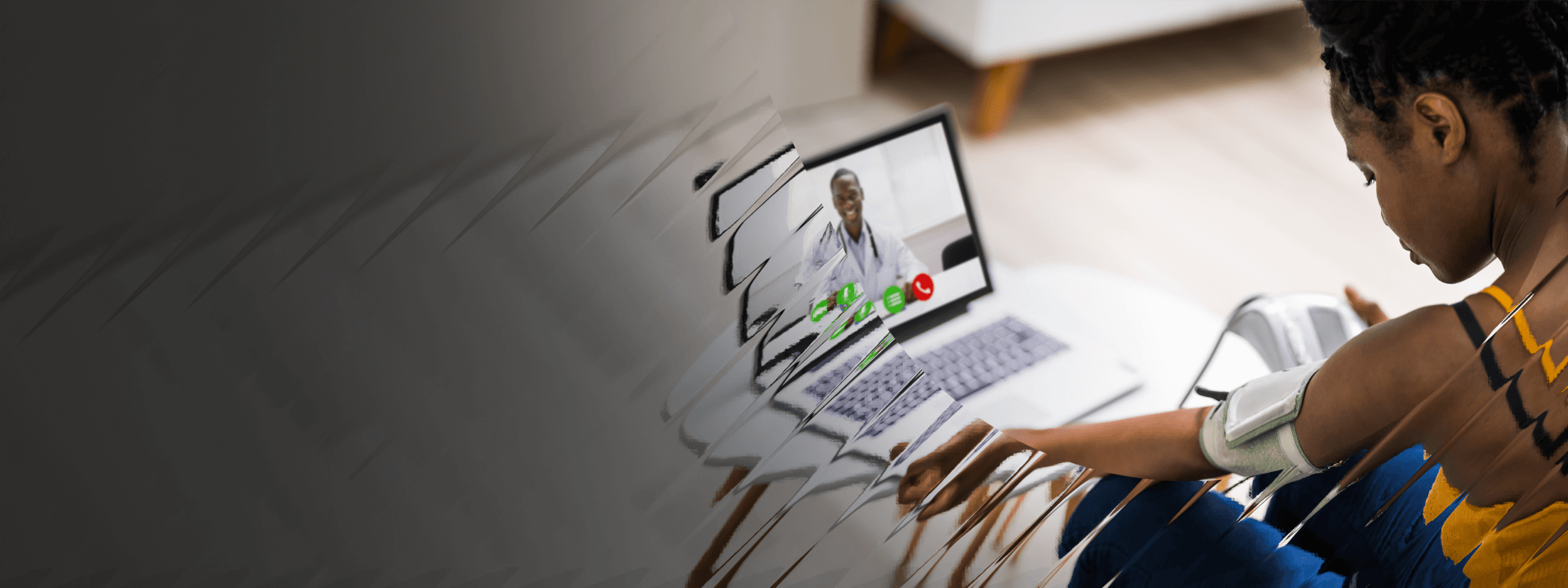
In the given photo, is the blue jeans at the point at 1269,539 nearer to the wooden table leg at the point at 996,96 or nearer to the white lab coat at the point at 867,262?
the white lab coat at the point at 867,262

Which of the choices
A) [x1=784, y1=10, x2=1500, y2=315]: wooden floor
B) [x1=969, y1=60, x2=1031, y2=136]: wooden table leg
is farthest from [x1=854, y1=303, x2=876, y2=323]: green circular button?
[x1=969, y1=60, x2=1031, y2=136]: wooden table leg

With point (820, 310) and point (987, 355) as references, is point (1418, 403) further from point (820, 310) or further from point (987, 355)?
point (987, 355)

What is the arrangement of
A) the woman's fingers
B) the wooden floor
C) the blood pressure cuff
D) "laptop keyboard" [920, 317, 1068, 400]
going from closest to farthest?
the blood pressure cuff → "laptop keyboard" [920, 317, 1068, 400] → the woman's fingers → the wooden floor

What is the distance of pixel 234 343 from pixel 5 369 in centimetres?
5

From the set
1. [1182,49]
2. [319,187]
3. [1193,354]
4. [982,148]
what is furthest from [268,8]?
[1182,49]

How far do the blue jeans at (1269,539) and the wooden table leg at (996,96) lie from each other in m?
1.82

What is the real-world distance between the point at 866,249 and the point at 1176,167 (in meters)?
1.89

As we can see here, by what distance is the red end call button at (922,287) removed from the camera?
51 centimetres

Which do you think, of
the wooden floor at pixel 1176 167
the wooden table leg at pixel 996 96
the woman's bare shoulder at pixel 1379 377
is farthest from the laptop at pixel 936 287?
the wooden table leg at pixel 996 96

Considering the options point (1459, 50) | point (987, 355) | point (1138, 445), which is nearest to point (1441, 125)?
point (1459, 50)

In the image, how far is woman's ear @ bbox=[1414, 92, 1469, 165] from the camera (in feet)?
0.95

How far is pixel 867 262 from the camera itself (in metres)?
0.43

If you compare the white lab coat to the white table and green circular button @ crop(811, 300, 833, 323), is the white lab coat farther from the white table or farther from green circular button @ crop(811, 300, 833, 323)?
the white table

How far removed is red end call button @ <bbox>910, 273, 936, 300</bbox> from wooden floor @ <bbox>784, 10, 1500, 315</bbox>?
111 centimetres
